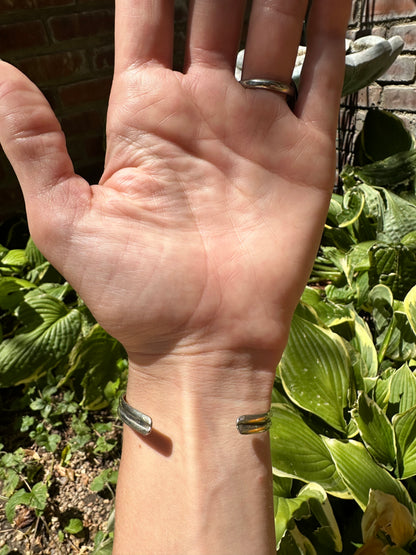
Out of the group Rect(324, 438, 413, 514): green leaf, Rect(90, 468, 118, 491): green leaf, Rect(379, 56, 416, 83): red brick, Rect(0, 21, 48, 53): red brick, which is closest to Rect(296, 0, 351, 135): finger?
Rect(324, 438, 413, 514): green leaf

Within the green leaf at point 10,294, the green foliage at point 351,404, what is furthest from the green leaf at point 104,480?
the green leaf at point 10,294

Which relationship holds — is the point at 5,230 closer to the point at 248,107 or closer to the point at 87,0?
the point at 87,0

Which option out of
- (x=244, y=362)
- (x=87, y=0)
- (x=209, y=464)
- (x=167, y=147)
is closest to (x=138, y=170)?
(x=167, y=147)

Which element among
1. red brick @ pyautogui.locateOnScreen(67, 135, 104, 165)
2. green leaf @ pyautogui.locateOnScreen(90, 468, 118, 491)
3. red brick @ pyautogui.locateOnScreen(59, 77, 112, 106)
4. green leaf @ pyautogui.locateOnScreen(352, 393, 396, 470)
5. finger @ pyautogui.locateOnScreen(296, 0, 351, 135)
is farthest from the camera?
red brick @ pyautogui.locateOnScreen(67, 135, 104, 165)

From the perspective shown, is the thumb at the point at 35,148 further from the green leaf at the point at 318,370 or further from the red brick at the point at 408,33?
the red brick at the point at 408,33

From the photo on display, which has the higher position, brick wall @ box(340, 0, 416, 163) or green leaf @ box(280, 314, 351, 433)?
brick wall @ box(340, 0, 416, 163)

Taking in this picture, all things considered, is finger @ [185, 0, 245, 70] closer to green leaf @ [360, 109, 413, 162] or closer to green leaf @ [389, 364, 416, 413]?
green leaf @ [389, 364, 416, 413]
